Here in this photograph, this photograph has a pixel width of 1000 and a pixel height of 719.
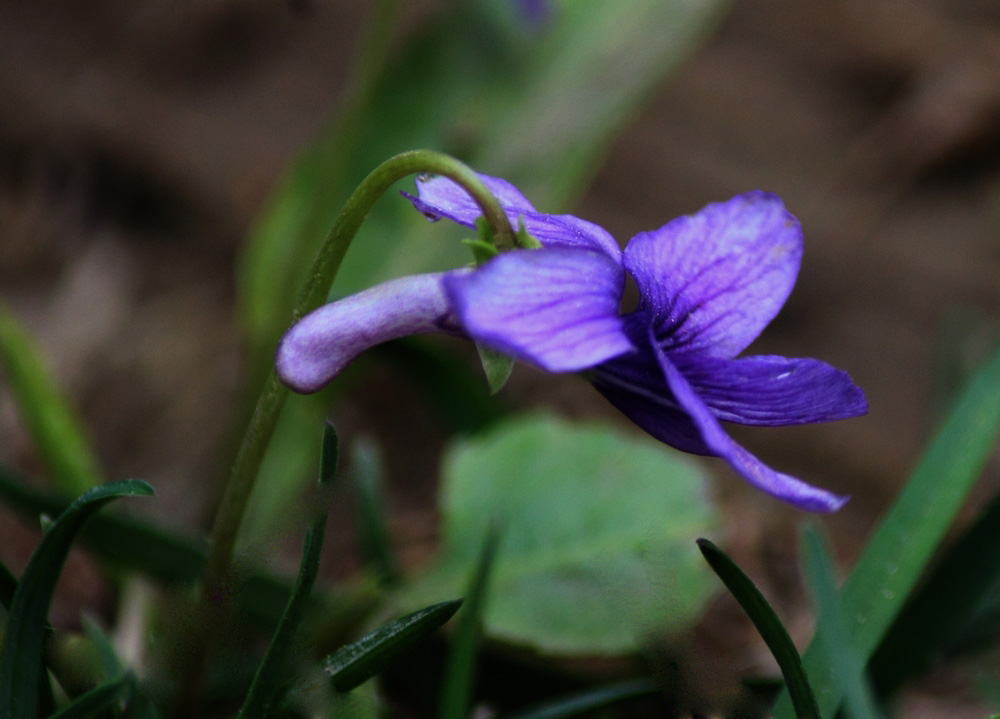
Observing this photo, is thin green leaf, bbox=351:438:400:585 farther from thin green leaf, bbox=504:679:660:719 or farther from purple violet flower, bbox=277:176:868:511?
purple violet flower, bbox=277:176:868:511

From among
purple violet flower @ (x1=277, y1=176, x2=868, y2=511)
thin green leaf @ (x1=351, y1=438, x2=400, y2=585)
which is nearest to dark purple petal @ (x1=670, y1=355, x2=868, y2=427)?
purple violet flower @ (x1=277, y1=176, x2=868, y2=511)

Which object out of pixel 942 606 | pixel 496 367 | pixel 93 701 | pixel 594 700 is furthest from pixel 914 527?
pixel 93 701

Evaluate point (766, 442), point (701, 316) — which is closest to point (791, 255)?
point (701, 316)

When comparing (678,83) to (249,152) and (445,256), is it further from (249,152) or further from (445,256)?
(445,256)

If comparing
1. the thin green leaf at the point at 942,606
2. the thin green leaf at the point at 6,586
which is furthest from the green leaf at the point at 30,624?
the thin green leaf at the point at 942,606

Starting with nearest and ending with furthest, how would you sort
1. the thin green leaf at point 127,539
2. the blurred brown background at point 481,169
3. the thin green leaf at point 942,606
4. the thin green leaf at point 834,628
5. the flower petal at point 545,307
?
the flower petal at point 545,307, the thin green leaf at point 834,628, the thin green leaf at point 942,606, the thin green leaf at point 127,539, the blurred brown background at point 481,169

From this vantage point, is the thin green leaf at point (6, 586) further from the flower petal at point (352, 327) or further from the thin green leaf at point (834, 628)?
the thin green leaf at point (834, 628)

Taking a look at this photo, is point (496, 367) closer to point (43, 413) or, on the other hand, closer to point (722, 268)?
point (722, 268)

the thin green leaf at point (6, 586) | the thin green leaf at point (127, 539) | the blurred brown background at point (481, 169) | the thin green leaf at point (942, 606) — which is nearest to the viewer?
the thin green leaf at point (6, 586)
